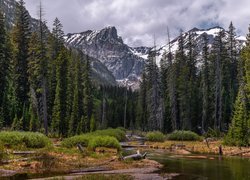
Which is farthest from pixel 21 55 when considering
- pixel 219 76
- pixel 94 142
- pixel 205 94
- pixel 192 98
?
pixel 219 76

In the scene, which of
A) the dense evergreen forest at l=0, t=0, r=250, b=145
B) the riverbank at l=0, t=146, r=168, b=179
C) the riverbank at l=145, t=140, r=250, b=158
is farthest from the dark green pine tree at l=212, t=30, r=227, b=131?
the riverbank at l=0, t=146, r=168, b=179

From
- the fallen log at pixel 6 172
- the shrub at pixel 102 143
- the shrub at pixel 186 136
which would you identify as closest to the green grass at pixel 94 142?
the shrub at pixel 102 143

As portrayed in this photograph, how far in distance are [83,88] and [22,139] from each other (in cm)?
4935

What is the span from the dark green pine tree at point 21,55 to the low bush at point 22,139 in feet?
99.5

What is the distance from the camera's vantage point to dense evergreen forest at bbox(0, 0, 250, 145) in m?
55.3

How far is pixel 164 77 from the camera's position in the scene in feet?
293

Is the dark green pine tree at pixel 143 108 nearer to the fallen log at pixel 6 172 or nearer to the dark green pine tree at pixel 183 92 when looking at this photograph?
the dark green pine tree at pixel 183 92

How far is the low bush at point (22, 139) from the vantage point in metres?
30.9

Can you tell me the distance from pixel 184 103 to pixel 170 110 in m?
7.54

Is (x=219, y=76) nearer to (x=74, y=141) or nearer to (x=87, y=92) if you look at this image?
(x=87, y=92)

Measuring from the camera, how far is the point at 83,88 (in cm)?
8119

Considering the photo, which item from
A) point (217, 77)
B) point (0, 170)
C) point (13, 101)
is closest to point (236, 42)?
point (217, 77)

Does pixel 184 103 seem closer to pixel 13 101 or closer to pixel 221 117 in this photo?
pixel 221 117

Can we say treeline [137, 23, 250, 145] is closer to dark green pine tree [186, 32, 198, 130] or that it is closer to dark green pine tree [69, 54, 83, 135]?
dark green pine tree [186, 32, 198, 130]
